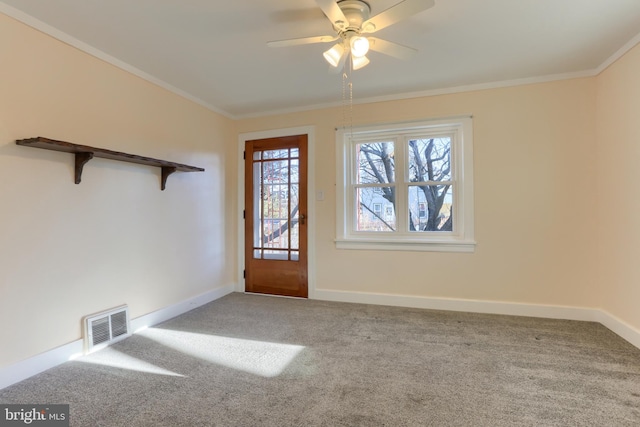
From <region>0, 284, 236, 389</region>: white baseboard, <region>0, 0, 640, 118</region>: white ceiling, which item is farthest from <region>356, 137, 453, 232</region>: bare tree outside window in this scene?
<region>0, 284, 236, 389</region>: white baseboard

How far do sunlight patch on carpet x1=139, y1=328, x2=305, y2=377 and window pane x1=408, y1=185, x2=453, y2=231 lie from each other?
1.91 m

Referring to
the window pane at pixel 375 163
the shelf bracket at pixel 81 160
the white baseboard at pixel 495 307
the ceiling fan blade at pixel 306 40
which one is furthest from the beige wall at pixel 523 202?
the shelf bracket at pixel 81 160

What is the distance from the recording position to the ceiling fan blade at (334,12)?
1.62 meters

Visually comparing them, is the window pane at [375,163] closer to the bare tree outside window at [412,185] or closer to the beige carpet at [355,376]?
the bare tree outside window at [412,185]

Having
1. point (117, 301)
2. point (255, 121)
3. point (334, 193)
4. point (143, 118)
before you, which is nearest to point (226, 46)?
point (143, 118)

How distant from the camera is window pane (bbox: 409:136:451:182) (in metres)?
3.39

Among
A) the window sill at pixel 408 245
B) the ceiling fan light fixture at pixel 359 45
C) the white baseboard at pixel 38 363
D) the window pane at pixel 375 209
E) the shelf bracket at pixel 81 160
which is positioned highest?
the ceiling fan light fixture at pixel 359 45

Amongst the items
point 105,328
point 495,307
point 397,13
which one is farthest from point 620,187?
point 105,328

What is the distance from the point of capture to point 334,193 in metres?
3.67

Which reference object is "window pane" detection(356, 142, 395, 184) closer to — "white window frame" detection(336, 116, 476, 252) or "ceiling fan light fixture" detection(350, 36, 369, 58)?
"white window frame" detection(336, 116, 476, 252)

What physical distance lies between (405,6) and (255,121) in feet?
9.07

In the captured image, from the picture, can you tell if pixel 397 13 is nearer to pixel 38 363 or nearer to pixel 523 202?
pixel 523 202

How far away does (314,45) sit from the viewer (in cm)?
238

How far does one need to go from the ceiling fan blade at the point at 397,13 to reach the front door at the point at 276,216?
2.04 meters
